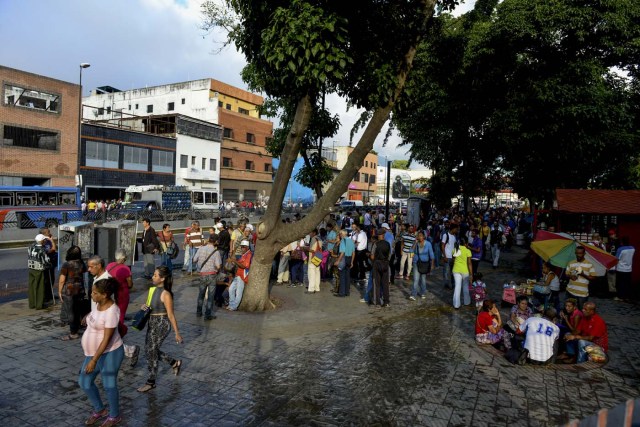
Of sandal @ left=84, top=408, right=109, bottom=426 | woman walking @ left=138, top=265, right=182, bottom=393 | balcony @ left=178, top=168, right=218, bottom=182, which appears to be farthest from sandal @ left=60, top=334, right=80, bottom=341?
balcony @ left=178, top=168, right=218, bottom=182

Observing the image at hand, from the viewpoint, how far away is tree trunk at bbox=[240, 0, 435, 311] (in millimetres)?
9188

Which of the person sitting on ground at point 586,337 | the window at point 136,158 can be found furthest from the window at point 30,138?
the person sitting on ground at point 586,337

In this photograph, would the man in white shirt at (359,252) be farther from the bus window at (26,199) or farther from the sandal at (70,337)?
the bus window at (26,199)

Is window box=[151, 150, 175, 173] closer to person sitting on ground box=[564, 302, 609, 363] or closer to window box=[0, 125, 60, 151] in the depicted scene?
window box=[0, 125, 60, 151]

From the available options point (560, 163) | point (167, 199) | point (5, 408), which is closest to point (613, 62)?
point (560, 163)

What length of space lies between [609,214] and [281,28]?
11136 millimetres

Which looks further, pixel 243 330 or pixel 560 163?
pixel 560 163

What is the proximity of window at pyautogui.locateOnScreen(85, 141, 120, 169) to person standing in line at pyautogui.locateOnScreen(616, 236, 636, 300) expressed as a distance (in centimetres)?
3689

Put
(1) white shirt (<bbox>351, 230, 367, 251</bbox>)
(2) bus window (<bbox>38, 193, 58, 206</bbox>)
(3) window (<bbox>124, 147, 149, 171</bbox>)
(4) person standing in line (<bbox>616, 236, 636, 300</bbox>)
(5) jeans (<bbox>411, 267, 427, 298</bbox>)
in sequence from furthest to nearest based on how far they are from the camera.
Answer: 1. (3) window (<bbox>124, 147, 149, 171</bbox>)
2. (2) bus window (<bbox>38, 193, 58, 206</bbox>)
3. (1) white shirt (<bbox>351, 230, 367, 251</bbox>)
4. (4) person standing in line (<bbox>616, 236, 636, 300</bbox>)
5. (5) jeans (<bbox>411, 267, 427, 298</bbox>)

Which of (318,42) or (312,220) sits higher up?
(318,42)

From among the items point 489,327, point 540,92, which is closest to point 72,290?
point 489,327

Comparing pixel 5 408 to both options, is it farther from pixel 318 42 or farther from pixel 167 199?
pixel 167 199

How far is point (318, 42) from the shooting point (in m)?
7.43

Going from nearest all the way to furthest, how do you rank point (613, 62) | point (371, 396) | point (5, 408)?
point (5, 408), point (371, 396), point (613, 62)
